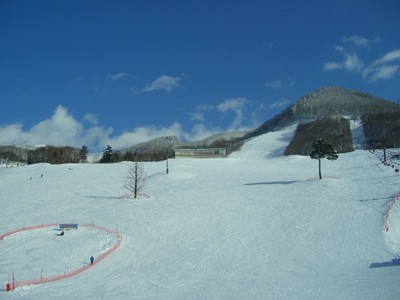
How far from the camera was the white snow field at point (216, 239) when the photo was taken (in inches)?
952

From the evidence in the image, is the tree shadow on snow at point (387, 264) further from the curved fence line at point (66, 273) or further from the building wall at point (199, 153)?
the building wall at point (199, 153)

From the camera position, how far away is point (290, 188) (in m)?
51.4

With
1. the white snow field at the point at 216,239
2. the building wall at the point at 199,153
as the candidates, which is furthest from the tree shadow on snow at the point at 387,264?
the building wall at the point at 199,153

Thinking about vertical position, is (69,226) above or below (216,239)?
above

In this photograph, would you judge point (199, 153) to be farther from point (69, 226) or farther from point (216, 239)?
point (216, 239)

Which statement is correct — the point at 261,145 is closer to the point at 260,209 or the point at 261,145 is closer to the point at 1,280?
the point at 260,209

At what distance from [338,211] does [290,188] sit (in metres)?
11.3

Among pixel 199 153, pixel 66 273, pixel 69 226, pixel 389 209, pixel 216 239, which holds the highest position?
pixel 199 153

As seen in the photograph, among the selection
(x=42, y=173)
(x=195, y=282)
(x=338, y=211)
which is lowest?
(x=195, y=282)

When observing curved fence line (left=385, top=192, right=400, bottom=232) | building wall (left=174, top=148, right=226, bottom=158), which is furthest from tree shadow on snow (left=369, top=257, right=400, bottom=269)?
building wall (left=174, top=148, right=226, bottom=158)

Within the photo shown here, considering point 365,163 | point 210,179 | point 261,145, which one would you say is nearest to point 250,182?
point 210,179

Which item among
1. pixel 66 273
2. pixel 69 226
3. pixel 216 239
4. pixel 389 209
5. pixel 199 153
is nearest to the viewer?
pixel 66 273

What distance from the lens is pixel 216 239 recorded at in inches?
1364

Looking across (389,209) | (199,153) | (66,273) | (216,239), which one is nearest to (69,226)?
(66,273)
